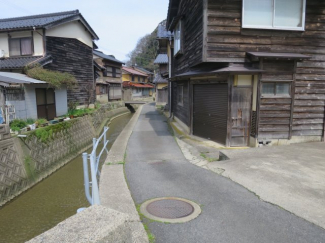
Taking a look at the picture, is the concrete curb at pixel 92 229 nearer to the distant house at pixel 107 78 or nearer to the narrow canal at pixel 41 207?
the narrow canal at pixel 41 207

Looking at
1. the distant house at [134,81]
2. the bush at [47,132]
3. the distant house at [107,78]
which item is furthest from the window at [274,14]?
the distant house at [134,81]

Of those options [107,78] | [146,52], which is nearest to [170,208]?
[107,78]

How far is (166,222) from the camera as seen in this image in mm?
4066

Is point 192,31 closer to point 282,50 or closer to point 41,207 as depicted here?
point 282,50

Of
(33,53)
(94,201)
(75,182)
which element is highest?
(33,53)

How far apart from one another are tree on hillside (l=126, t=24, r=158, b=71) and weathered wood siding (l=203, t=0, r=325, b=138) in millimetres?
60765

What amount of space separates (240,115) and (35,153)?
26.8ft

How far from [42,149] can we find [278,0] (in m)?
11.0

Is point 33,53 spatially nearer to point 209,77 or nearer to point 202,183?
point 209,77

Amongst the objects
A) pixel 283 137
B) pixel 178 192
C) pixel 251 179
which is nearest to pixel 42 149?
pixel 178 192

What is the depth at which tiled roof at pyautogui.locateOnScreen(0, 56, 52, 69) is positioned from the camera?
1465 centimetres

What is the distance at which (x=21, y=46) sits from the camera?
54.3ft

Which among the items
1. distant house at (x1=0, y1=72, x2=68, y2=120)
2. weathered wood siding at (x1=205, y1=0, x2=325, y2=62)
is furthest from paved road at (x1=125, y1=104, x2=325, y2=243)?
distant house at (x1=0, y1=72, x2=68, y2=120)

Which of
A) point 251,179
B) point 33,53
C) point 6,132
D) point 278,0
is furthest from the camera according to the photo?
point 33,53
